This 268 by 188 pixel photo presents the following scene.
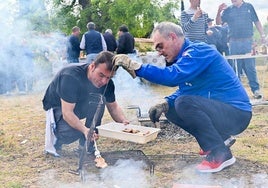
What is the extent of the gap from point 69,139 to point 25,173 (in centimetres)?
58

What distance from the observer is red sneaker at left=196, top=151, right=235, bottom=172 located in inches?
129

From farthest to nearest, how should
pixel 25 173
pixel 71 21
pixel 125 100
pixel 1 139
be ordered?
pixel 71 21 < pixel 125 100 < pixel 1 139 < pixel 25 173

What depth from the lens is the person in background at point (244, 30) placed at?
6461 millimetres

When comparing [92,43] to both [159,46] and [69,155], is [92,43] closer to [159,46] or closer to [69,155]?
[69,155]

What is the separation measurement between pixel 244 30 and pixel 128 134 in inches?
160

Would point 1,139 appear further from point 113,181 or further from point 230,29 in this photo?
point 230,29

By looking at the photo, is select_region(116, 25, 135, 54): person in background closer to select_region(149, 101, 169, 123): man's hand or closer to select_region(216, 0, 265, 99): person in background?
select_region(216, 0, 265, 99): person in background

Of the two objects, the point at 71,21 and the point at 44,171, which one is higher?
the point at 71,21

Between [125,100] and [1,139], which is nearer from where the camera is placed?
[1,139]

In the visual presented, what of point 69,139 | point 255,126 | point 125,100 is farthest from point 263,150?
point 125,100

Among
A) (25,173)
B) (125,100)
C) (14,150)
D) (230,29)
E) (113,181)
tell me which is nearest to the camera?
(113,181)

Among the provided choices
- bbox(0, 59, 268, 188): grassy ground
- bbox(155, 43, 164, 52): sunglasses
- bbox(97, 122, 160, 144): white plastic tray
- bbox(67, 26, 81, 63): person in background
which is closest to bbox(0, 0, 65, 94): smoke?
bbox(67, 26, 81, 63): person in background

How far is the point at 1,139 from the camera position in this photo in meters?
4.65

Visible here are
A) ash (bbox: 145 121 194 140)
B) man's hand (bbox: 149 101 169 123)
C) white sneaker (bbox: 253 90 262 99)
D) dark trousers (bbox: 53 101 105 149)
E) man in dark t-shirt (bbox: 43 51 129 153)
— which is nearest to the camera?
man in dark t-shirt (bbox: 43 51 129 153)
